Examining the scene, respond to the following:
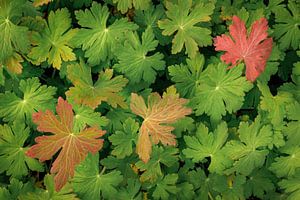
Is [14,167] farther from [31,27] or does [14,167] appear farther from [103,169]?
[31,27]

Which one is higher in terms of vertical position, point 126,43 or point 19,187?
point 126,43

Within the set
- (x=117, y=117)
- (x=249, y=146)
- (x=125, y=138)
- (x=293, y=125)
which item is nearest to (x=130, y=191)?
(x=125, y=138)

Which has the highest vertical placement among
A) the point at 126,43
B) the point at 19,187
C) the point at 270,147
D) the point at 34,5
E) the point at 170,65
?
the point at 34,5

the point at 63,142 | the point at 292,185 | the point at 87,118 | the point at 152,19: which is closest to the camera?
the point at 63,142

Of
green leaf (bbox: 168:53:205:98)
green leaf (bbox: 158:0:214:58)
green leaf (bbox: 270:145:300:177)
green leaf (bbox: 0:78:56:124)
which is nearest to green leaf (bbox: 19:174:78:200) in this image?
green leaf (bbox: 0:78:56:124)

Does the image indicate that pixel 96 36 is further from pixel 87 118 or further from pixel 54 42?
pixel 87 118

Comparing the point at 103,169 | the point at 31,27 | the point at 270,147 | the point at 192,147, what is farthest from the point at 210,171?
the point at 31,27

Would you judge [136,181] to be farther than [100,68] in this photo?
No
